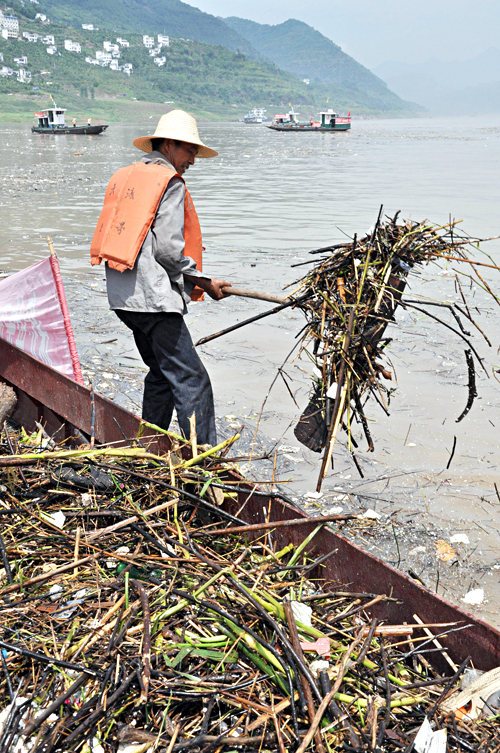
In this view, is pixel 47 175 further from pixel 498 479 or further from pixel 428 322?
pixel 498 479

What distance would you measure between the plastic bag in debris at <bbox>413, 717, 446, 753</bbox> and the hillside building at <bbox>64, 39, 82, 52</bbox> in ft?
495

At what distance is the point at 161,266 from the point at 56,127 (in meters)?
52.0

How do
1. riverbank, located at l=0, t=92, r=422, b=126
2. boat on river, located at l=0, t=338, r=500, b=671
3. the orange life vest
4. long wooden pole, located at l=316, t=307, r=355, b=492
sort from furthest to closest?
riverbank, located at l=0, t=92, r=422, b=126
the orange life vest
long wooden pole, located at l=316, t=307, r=355, b=492
boat on river, located at l=0, t=338, r=500, b=671

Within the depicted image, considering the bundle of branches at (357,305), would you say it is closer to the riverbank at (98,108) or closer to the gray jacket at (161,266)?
the gray jacket at (161,266)

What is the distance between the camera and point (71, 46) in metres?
134

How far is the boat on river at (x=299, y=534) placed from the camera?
1.89 meters

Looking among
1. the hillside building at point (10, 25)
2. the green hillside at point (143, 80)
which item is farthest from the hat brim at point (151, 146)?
the hillside building at point (10, 25)

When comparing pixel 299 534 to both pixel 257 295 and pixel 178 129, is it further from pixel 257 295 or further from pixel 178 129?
pixel 178 129

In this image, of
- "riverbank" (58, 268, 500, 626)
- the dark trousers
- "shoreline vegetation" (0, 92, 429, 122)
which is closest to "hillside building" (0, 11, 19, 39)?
"shoreline vegetation" (0, 92, 429, 122)

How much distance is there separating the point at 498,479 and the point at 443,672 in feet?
7.21

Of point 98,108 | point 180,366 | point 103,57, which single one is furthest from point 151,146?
point 103,57

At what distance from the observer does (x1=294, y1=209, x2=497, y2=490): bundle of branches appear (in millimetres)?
2836

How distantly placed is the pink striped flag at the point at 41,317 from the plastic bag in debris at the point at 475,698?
2846 millimetres

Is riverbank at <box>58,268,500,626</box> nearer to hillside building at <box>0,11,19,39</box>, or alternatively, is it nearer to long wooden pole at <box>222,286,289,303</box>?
long wooden pole at <box>222,286,289,303</box>
